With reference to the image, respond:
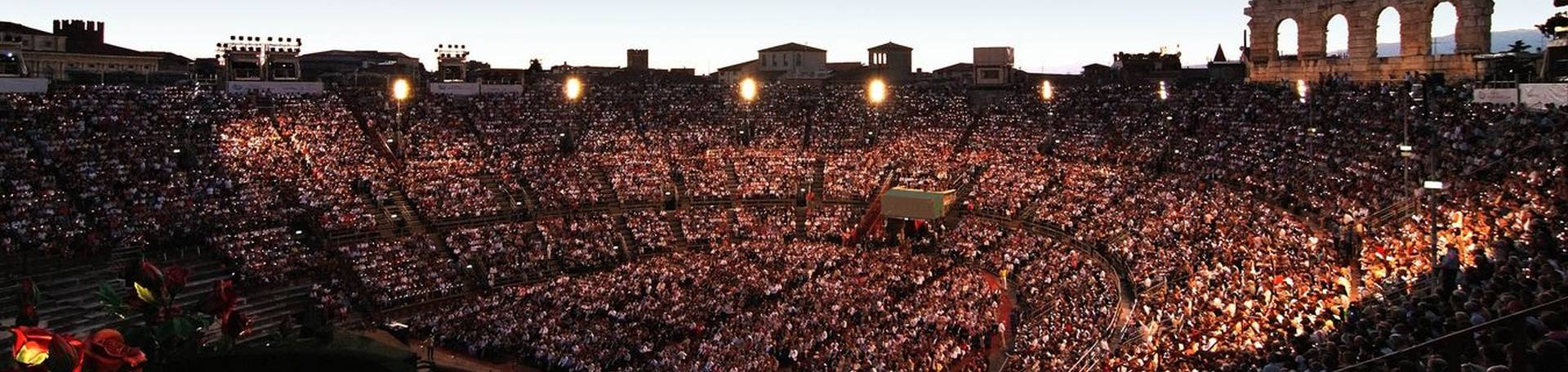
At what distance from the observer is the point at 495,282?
32.9 m

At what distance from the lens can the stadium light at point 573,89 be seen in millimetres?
51844

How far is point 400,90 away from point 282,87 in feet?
18.1

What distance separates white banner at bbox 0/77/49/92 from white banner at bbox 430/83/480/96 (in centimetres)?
1594

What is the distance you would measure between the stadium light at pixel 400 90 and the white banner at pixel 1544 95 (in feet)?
135

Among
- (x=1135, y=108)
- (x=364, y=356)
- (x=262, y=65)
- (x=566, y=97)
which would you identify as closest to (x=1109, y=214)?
(x=1135, y=108)

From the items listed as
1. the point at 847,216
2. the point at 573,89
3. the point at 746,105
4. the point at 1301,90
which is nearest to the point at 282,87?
the point at 573,89

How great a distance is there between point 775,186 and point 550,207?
9.45 m

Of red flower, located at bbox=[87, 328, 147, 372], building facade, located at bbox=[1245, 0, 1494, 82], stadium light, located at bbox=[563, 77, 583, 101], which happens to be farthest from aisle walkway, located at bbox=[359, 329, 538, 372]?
building facade, located at bbox=[1245, 0, 1494, 82]

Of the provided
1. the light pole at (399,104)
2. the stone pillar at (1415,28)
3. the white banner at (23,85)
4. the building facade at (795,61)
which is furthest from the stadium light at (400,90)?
the stone pillar at (1415,28)

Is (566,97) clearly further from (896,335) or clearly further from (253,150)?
(896,335)

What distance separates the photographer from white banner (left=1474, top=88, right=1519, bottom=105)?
97.9 feet

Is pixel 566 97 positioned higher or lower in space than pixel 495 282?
higher

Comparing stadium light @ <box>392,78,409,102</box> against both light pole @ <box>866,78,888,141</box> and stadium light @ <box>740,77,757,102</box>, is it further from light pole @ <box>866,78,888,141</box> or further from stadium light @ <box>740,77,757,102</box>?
light pole @ <box>866,78,888,141</box>

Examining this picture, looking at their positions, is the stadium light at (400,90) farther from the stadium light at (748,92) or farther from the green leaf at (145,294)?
the green leaf at (145,294)
